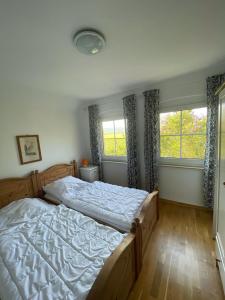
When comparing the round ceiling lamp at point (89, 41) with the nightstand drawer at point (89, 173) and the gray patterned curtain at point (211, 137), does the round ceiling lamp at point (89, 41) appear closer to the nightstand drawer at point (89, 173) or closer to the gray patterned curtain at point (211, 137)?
the gray patterned curtain at point (211, 137)

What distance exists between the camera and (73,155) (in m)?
3.39

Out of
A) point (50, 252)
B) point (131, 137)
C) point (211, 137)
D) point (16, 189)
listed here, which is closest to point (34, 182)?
point (16, 189)

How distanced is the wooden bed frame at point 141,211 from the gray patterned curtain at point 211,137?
93 centimetres

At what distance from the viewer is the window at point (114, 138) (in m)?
3.35

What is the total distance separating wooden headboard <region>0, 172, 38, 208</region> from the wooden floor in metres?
2.04

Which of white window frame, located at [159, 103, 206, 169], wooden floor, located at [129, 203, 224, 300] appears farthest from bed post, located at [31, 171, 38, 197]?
white window frame, located at [159, 103, 206, 169]

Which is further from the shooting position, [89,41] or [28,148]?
[28,148]

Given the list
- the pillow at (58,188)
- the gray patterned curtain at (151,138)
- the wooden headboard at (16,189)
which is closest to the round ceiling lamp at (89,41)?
the gray patterned curtain at (151,138)

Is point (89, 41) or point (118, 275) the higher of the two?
point (89, 41)

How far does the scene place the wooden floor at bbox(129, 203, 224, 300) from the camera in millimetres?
1345

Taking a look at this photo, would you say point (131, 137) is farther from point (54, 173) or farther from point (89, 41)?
point (89, 41)

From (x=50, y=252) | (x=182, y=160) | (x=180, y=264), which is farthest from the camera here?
(x=182, y=160)

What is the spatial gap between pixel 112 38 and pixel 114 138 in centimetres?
226

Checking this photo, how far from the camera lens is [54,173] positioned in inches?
112
